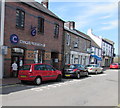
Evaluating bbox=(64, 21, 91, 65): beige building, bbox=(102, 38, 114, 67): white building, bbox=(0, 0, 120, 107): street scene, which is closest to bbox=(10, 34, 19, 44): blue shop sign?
bbox=(0, 0, 120, 107): street scene

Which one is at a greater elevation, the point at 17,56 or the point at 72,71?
the point at 17,56

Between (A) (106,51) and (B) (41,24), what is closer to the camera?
(B) (41,24)

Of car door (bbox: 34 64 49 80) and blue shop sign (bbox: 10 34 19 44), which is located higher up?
blue shop sign (bbox: 10 34 19 44)

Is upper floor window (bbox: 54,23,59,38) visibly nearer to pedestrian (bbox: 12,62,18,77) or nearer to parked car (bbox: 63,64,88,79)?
parked car (bbox: 63,64,88,79)

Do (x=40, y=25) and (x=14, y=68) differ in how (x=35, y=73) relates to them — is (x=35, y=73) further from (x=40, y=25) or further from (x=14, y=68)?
(x=40, y=25)

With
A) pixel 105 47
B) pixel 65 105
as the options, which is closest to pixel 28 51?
pixel 65 105

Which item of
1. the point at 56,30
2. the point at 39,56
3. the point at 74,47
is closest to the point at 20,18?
the point at 39,56

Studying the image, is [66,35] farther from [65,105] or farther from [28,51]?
[65,105]

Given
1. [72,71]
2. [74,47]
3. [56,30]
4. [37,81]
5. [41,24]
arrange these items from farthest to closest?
[74,47] → [56,30] → [41,24] → [72,71] → [37,81]

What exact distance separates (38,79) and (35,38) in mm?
7114

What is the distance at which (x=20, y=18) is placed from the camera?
15414mm

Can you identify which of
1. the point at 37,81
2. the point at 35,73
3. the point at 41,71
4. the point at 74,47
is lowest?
the point at 37,81

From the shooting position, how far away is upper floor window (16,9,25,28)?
1521 centimetres

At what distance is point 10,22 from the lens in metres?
14.3
